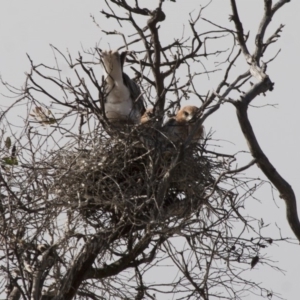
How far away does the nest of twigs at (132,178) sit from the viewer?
22.4 ft

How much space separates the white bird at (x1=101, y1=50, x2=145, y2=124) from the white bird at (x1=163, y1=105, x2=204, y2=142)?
1.12 feet

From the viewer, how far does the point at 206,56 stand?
7867mm

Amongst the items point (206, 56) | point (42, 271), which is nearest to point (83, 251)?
point (42, 271)

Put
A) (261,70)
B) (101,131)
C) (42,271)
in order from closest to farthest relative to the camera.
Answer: (261,70) < (42,271) < (101,131)

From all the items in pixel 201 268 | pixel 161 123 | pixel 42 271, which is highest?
pixel 161 123

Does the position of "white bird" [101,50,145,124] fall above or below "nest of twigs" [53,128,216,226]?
above

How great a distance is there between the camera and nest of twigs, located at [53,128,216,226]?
22.4 ft

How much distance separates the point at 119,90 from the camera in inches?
331

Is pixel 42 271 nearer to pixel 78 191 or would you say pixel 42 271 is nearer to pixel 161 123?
pixel 78 191

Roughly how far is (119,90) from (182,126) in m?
0.73

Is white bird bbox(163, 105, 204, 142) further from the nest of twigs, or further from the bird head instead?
the nest of twigs

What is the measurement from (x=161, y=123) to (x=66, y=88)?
104 cm

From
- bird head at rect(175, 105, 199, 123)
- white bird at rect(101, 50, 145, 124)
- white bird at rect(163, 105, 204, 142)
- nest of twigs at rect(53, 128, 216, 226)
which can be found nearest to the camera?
nest of twigs at rect(53, 128, 216, 226)

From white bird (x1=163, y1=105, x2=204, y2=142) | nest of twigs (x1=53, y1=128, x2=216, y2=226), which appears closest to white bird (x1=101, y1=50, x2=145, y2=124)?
white bird (x1=163, y1=105, x2=204, y2=142)
